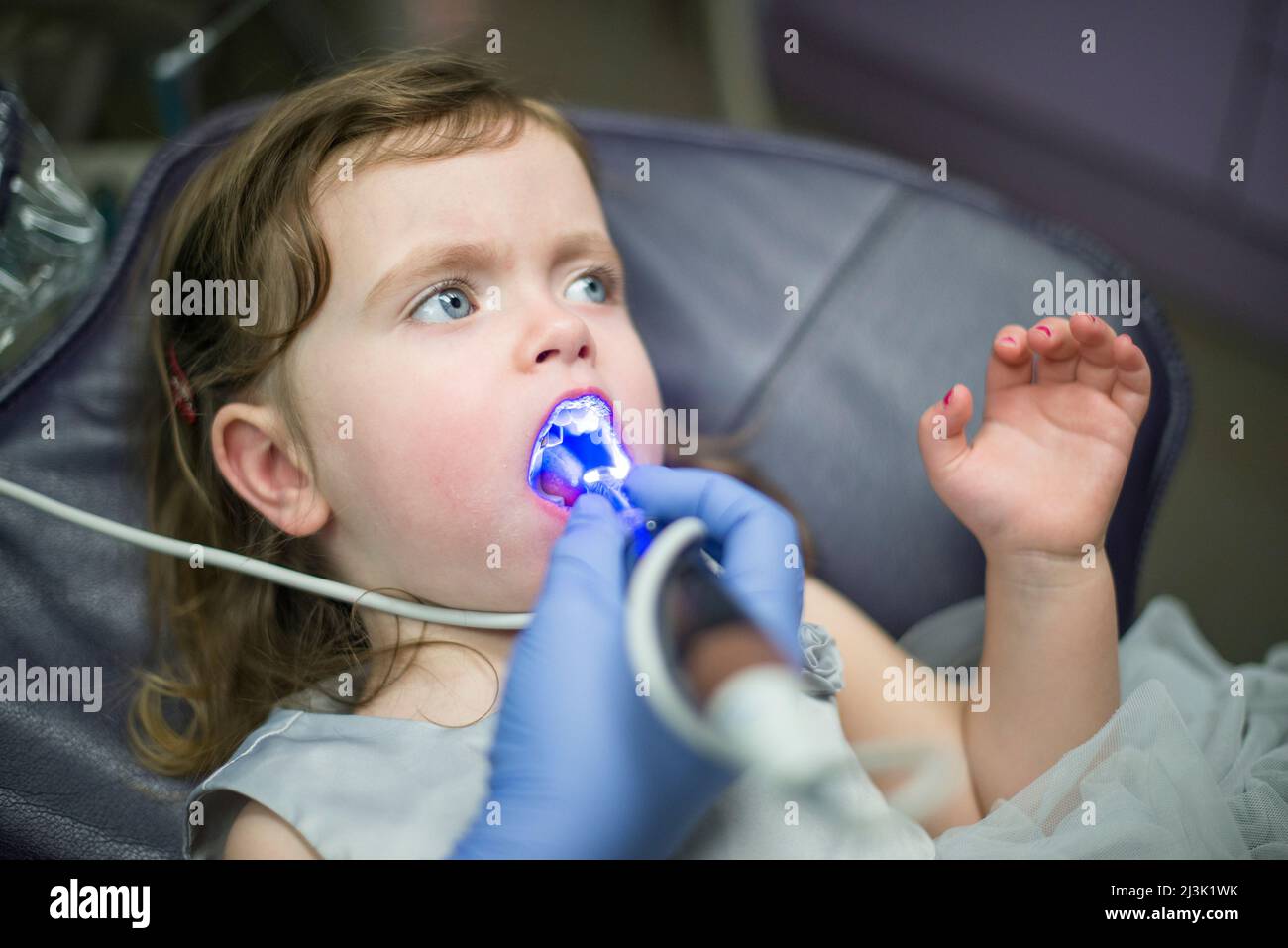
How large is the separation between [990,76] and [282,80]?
4.24ft

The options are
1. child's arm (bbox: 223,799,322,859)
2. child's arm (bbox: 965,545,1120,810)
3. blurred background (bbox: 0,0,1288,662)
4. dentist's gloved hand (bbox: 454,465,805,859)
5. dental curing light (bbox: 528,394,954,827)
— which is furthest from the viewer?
blurred background (bbox: 0,0,1288,662)

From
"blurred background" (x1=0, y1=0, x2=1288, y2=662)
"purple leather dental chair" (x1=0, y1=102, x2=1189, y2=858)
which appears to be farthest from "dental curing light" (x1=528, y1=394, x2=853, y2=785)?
"blurred background" (x1=0, y1=0, x2=1288, y2=662)

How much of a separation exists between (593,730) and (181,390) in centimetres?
51

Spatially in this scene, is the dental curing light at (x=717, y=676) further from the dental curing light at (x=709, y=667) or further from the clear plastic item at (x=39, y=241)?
the clear plastic item at (x=39, y=241)

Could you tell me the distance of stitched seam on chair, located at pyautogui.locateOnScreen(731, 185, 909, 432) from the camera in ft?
4.02

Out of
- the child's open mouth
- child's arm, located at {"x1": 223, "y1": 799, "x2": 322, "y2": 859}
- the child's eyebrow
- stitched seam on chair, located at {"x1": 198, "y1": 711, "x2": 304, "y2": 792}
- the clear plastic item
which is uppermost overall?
the clear plastic item

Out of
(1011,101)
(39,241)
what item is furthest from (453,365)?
(1011,101)

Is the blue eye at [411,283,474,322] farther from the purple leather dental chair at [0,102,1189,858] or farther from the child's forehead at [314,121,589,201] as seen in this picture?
the purple leather dental chair at [0,102,1189,858]

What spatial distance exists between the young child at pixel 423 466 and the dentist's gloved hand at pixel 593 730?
0.11 metres

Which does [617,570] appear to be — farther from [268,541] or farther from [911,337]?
[911,337]

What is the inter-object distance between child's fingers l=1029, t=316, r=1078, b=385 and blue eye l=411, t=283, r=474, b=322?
1.44ft

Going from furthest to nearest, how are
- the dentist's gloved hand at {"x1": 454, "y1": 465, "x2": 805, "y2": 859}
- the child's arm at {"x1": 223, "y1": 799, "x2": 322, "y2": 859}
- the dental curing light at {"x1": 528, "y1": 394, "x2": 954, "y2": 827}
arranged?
the child's arm at {"x1": 223, "y1": 799, "x2": 322, "y2": 859} < the dentist's gloved hand at {"x1": 454, "y1": 465, "x2": 805, "y2": 859} < the dental curing light at {"x1": 528, "y1": 394, "x2": 954, "y2": 827}

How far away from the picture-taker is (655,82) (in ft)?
7.79

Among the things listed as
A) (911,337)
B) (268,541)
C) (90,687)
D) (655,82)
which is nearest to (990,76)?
(655,82)
